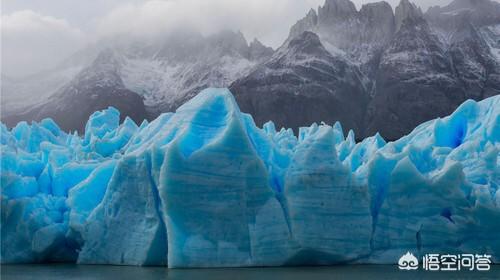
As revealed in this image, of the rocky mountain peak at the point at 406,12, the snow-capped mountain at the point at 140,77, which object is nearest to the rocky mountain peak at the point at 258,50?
the snow-capped mountain at the point at 140,77

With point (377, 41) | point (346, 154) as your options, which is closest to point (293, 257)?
point (346, 154)

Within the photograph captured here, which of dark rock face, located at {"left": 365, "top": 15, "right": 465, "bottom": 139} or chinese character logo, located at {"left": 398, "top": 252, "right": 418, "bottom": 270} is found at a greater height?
dark rock face, located at {"left": 365, "top": 15, "right": 465, "bottom": 139}

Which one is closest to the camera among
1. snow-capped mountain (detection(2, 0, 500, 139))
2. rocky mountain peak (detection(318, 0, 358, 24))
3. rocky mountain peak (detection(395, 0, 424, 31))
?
snow-capped mountain (detection(2, 0, 500, 139))

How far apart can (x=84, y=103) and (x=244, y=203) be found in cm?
5884

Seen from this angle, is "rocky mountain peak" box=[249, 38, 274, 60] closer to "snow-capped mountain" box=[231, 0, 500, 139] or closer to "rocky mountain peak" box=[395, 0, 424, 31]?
"snow-capped mountain" box=[231, 0, 500, 139]

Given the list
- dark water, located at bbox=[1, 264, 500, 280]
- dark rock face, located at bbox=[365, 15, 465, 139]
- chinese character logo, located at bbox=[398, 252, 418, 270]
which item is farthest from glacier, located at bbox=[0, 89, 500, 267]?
dark rock face, located at bbox=[365, 15, 465, 139]

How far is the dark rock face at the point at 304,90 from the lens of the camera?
2532 inches

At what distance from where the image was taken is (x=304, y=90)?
64.6 metres

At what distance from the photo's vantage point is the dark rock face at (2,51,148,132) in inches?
2729

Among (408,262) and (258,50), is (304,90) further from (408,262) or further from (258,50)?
(408,262)

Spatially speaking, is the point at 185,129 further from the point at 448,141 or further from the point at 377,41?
the point at 377,41

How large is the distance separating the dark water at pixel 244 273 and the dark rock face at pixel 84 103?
5354cm

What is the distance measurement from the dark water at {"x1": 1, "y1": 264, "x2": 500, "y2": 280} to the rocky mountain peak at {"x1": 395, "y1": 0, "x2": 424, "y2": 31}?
56825 mm

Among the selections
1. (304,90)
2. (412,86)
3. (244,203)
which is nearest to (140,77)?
(304,90)
